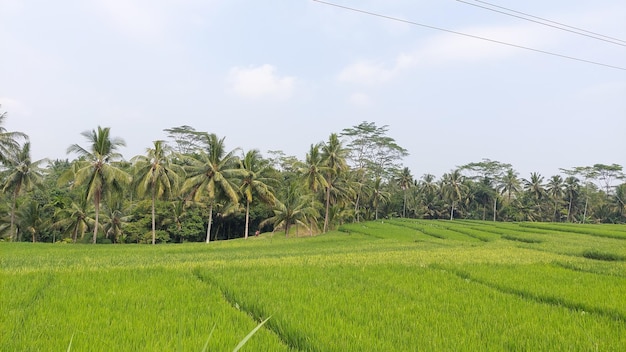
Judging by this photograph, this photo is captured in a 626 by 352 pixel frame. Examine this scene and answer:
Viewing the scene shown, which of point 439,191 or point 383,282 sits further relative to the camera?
point 439,191

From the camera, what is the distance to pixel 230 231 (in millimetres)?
43188

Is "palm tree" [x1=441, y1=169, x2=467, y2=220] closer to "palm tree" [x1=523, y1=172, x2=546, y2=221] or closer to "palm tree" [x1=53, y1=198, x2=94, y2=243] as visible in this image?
"palm tree" [x1=523, y1=172, x2=546, y2=221]

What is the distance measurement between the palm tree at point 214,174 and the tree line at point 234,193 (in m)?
0.08

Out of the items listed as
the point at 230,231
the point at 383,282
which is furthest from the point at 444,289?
the point at 230,231

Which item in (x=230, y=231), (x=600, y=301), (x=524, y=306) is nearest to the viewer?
(x=524, y=306)

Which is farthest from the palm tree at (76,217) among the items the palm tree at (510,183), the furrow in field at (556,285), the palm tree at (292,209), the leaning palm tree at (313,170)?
the palm tree at (510,183)

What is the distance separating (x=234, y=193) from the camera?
25.9 m

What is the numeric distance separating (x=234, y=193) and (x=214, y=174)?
6.32 feet

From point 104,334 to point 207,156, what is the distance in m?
23.4

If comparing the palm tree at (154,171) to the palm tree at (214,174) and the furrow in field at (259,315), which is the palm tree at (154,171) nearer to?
the palm tree at (214,174)

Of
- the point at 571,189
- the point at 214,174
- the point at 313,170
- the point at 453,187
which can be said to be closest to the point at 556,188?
the point at 571,189

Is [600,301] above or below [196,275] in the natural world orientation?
above

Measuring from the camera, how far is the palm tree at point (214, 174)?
25.5m

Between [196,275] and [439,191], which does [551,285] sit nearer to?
[196,275]
